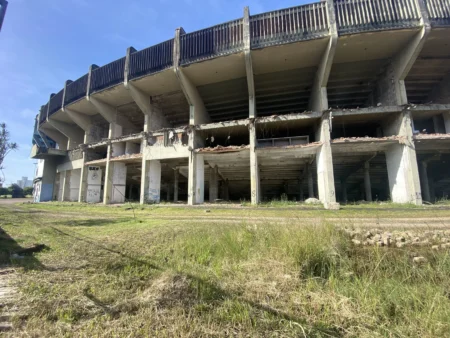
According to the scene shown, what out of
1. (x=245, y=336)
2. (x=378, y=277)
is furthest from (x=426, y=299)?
(x=245, y=336)

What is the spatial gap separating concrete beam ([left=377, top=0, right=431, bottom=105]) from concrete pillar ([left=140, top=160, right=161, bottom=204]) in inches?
755

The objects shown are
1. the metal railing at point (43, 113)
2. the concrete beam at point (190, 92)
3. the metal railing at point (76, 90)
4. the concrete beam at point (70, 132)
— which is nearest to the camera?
the concrete beam at point (190, 92)

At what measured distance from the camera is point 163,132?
17.4 m

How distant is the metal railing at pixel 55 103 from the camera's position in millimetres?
23452

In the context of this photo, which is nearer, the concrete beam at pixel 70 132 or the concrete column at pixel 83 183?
the concrete column at pixel 83 183

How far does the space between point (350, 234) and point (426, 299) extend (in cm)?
237

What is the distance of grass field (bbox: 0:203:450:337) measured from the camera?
5.90 feet

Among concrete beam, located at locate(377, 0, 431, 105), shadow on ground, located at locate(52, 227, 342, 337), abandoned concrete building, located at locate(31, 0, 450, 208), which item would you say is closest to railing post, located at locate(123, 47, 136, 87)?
abandoned concrete building, located at locate(31, 0, 450, 208)

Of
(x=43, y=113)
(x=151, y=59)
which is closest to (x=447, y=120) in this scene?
(x=151, y=59)

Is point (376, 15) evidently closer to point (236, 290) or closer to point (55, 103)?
point (236, 290)

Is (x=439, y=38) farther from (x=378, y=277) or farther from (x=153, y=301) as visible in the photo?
(x=153, y=301)

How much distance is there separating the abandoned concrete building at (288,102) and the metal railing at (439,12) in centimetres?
7

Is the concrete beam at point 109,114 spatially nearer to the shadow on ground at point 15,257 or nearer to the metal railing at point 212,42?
the metal railing at point 212,42

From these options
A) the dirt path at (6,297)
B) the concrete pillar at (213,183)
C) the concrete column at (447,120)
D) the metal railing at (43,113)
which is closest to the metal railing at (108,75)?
the concrete pillar at (213,183)
